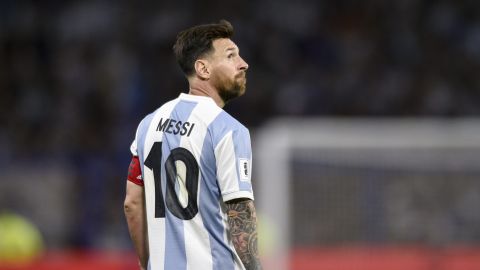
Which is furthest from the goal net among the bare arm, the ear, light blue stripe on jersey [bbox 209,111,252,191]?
light blue stripe on jersey [bbox 209,111,252,191]

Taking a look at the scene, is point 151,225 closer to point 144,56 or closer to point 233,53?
point 233,53

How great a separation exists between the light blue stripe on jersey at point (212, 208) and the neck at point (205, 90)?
21 cm

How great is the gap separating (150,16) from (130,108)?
1531 millimetres

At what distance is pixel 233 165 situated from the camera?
Answer: 142 inches

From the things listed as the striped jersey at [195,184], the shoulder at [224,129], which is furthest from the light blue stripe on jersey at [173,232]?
the shoulder at [224,129]

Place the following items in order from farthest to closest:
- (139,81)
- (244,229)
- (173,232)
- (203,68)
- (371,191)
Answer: (139,81) < (371,191) < (203,68) < (173,232) < (244,229)

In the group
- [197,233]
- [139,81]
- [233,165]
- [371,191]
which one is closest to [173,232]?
[197,233]

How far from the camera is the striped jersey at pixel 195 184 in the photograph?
363 cm

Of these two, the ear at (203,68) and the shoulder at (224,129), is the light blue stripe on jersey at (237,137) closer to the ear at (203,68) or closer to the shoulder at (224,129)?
the shoulder at (224,129)

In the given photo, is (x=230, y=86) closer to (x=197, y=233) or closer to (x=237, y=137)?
(x=237, y=137)

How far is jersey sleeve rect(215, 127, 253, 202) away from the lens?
3.61m

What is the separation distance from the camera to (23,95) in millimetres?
12430

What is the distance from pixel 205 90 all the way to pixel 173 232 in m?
0.49

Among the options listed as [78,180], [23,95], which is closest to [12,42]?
[23,95]
